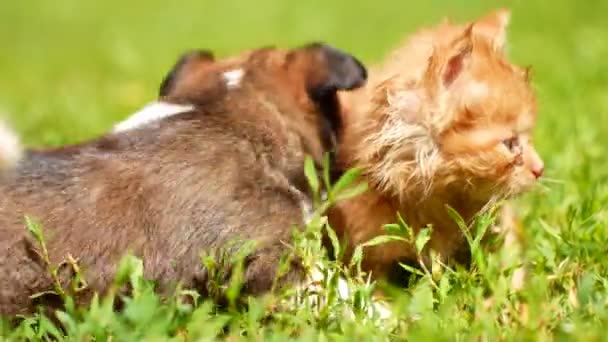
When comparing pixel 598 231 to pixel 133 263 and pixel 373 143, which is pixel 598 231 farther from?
pixel 133 263

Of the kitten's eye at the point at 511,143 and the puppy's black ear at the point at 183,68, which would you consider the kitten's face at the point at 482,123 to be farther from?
the puppy's black ear at the point at 183,68

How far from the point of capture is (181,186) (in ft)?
9.94

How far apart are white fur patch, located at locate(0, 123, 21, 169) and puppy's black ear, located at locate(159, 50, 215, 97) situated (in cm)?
64

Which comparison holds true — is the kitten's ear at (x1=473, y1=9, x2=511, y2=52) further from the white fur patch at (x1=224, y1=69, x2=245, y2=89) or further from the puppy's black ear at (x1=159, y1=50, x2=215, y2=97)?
the puppy's black ear at (x1=159, y1=50, x2=215, y2=97)

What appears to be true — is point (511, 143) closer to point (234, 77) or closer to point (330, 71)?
point (330, 71)

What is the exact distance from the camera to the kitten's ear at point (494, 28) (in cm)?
341

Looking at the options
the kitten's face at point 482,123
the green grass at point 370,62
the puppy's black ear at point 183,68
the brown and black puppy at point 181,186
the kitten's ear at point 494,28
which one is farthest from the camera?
the puppy's black ear at point 183,68

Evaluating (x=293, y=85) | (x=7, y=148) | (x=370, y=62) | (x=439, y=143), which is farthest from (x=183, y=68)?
(x=370, y=62)

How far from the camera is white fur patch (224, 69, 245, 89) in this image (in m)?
3.35

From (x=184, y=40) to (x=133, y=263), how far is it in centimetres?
762

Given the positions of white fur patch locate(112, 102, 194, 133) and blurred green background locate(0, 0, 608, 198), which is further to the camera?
blurred green background locate(0, 0, 608, 198)

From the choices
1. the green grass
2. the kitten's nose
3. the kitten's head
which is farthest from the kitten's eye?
the green grass

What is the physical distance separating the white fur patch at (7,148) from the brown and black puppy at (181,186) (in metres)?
0.03

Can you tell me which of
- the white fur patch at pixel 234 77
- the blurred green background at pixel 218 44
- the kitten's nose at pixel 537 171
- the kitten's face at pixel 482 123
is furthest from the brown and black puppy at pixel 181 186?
the blurred green background at pixel 218 44
